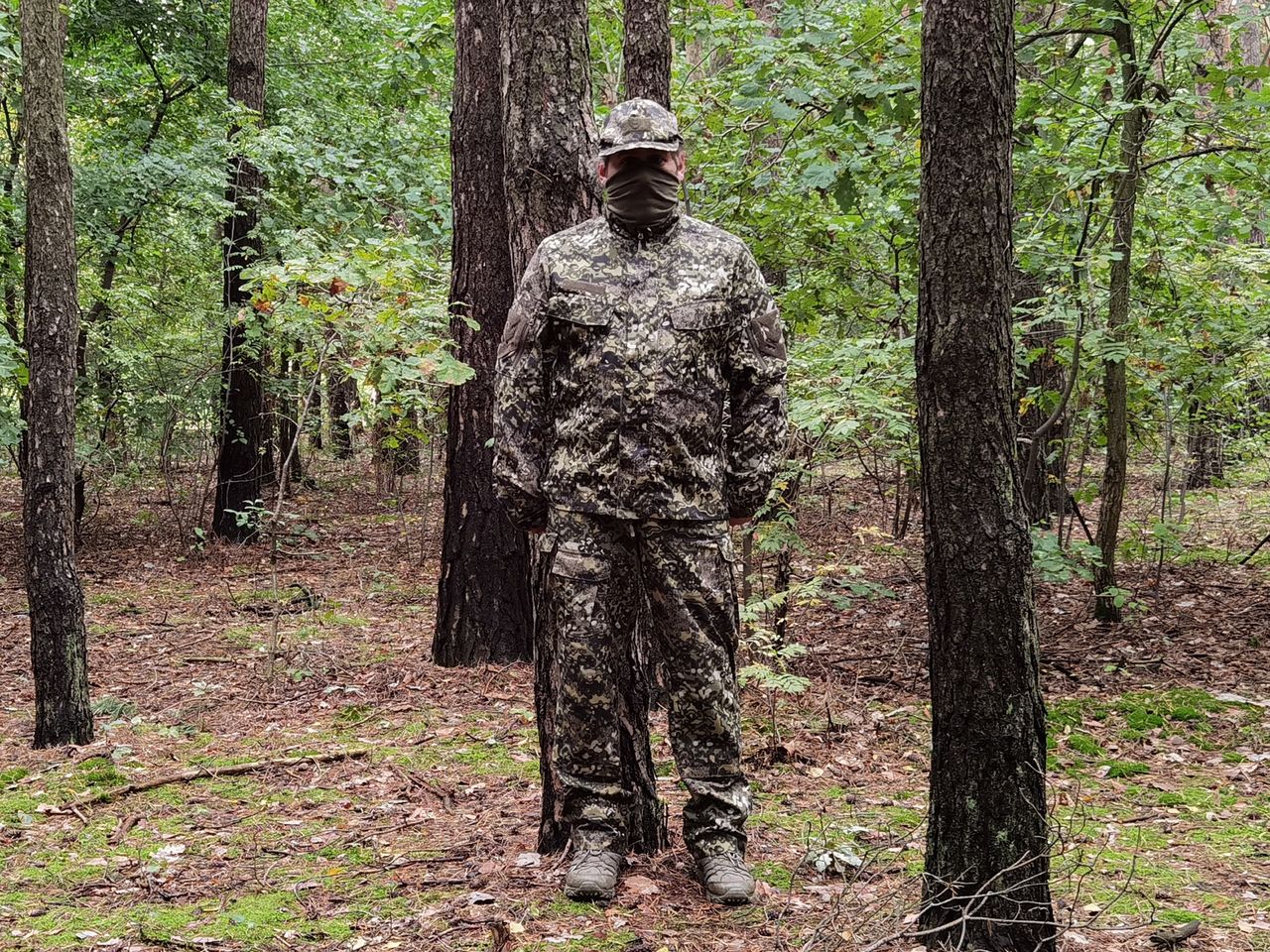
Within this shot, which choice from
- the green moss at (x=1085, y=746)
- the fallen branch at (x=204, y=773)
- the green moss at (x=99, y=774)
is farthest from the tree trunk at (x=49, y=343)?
the green moss at (x=1085, y=746)

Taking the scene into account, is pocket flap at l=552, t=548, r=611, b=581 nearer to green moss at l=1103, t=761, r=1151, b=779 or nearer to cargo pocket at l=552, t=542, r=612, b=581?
cargo pocket at l=552, t=542, r=612, b=581

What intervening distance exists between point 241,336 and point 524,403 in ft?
30.7

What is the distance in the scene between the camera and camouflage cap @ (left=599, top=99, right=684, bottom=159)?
3.44m

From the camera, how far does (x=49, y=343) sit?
5.30m

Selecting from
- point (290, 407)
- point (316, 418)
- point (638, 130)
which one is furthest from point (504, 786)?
point (290, 407)

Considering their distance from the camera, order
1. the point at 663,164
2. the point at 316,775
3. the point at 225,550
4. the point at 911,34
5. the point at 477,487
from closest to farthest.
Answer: the point at 663,164 < the point at 316,775 < the point at 911,34 < the point at 477,487 < the point at 225,550

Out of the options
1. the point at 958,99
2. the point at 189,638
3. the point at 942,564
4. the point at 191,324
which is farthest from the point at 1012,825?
the point at 191,324

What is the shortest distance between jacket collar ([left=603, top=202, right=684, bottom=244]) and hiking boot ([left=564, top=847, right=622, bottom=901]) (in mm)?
2240

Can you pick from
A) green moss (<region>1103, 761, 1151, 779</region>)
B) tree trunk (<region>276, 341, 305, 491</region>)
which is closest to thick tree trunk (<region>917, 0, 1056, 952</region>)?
green moss (<region>1103, 761, 1151, 779</region>)

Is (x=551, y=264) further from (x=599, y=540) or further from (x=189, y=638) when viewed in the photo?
(x=189, y=638)

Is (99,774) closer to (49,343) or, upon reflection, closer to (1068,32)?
(49,343)

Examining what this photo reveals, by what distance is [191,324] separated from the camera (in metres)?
12.7

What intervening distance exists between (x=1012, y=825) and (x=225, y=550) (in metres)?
11.3

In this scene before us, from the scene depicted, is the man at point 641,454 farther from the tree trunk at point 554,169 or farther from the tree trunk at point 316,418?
the tree trunk at point 316,418
